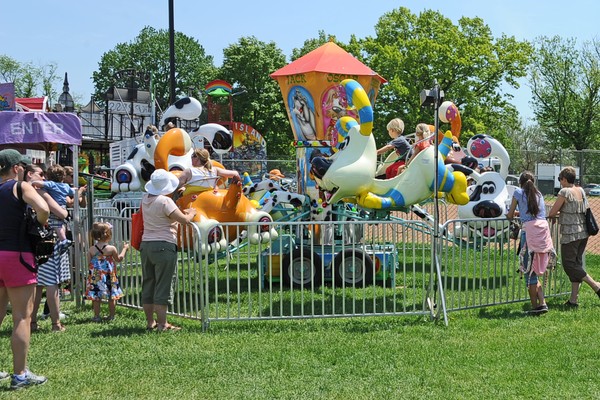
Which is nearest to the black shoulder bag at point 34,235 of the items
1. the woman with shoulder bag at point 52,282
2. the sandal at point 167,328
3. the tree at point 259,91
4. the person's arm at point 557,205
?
the woman with shoulder bag at point 52,282

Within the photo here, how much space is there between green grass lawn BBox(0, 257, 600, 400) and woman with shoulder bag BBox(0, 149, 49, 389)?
0.96ft

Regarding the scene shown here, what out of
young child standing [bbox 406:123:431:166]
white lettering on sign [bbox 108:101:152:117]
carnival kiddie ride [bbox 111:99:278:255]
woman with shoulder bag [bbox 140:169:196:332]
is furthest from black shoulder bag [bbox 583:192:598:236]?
white lettering on sign [bbox 108:101:152:117]

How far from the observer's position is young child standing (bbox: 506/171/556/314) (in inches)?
293

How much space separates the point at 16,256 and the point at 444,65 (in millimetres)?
35215

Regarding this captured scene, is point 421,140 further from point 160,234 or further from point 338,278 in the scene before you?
point 160,234

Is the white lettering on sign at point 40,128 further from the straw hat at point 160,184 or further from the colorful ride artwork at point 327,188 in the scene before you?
the straw hat at point 160,184

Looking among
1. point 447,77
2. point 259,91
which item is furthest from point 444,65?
point 259,91

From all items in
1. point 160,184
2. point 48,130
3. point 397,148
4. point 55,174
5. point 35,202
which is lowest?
point 35,202

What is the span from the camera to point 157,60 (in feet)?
191

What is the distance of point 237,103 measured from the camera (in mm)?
42656

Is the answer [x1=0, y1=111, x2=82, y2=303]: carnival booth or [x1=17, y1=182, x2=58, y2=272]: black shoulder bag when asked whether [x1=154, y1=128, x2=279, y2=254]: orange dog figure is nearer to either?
[x1=0, y1=111, x2=82, y2=303]: carnival booth

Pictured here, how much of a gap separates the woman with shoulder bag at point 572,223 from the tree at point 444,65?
1127 inches

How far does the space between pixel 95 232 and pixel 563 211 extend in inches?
223

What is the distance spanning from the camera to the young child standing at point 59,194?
285 inches
